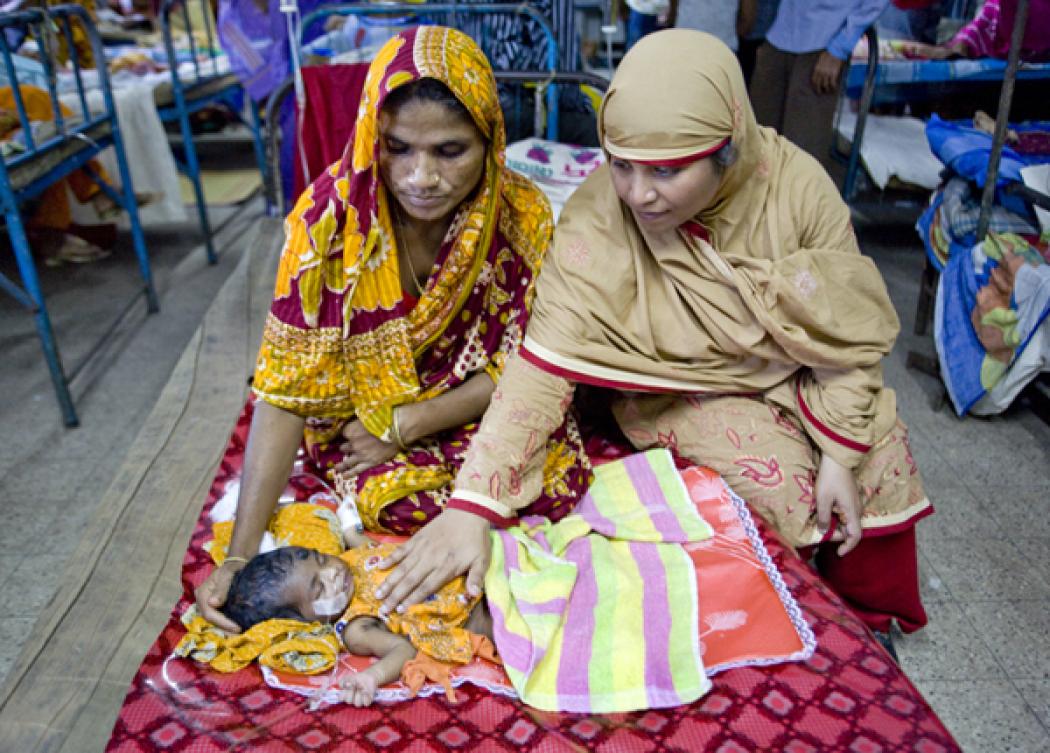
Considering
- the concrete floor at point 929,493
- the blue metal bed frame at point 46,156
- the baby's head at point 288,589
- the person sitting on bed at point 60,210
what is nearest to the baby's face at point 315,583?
the baby's head at point 288,589

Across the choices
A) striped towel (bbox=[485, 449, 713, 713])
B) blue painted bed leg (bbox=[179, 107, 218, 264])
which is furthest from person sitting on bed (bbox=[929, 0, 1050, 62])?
blue painted bed leg (bbox=[179, 107, 218, 264])

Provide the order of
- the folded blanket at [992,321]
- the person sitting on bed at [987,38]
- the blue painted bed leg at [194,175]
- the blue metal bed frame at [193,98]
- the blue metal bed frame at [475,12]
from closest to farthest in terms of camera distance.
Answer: the folded blanket at [992,321], the blue metal bed frame at [475,12], the person sitting on bed at [987,38], the blue metal bed frame at [193,98], the blue painted bed leg at [194,175]

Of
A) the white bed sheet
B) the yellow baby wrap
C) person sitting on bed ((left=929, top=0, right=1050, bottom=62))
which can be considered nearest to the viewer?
the yellow baby wrap

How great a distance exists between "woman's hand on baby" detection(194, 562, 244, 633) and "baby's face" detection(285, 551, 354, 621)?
0.11m

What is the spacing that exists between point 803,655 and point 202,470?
1.57 m

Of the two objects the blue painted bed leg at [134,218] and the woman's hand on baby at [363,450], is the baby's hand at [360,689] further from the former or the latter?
the blue painted bed leg at [134,218]

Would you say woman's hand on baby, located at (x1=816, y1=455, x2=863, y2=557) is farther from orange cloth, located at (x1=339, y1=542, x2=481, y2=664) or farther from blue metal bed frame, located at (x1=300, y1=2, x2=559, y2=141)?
blue metal bed frame, located at (x1=300, y1=2, x2=559, y2=141)

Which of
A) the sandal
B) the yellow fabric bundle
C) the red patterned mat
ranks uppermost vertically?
the yellow fabric bundle

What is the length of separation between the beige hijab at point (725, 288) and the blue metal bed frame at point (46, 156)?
186 cm

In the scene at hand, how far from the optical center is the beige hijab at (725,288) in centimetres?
158

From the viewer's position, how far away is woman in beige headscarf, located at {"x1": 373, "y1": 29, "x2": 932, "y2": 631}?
1.48 m

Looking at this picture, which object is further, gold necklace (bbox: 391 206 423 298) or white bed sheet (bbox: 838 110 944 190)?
white bed sheet (bbox: 838 110 944 190)

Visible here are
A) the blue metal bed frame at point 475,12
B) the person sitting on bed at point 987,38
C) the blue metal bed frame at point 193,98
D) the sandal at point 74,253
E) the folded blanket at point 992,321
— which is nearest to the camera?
the folded blanket at point 992,321

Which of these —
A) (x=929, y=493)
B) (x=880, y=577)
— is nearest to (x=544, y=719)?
(x=880, y=577)
